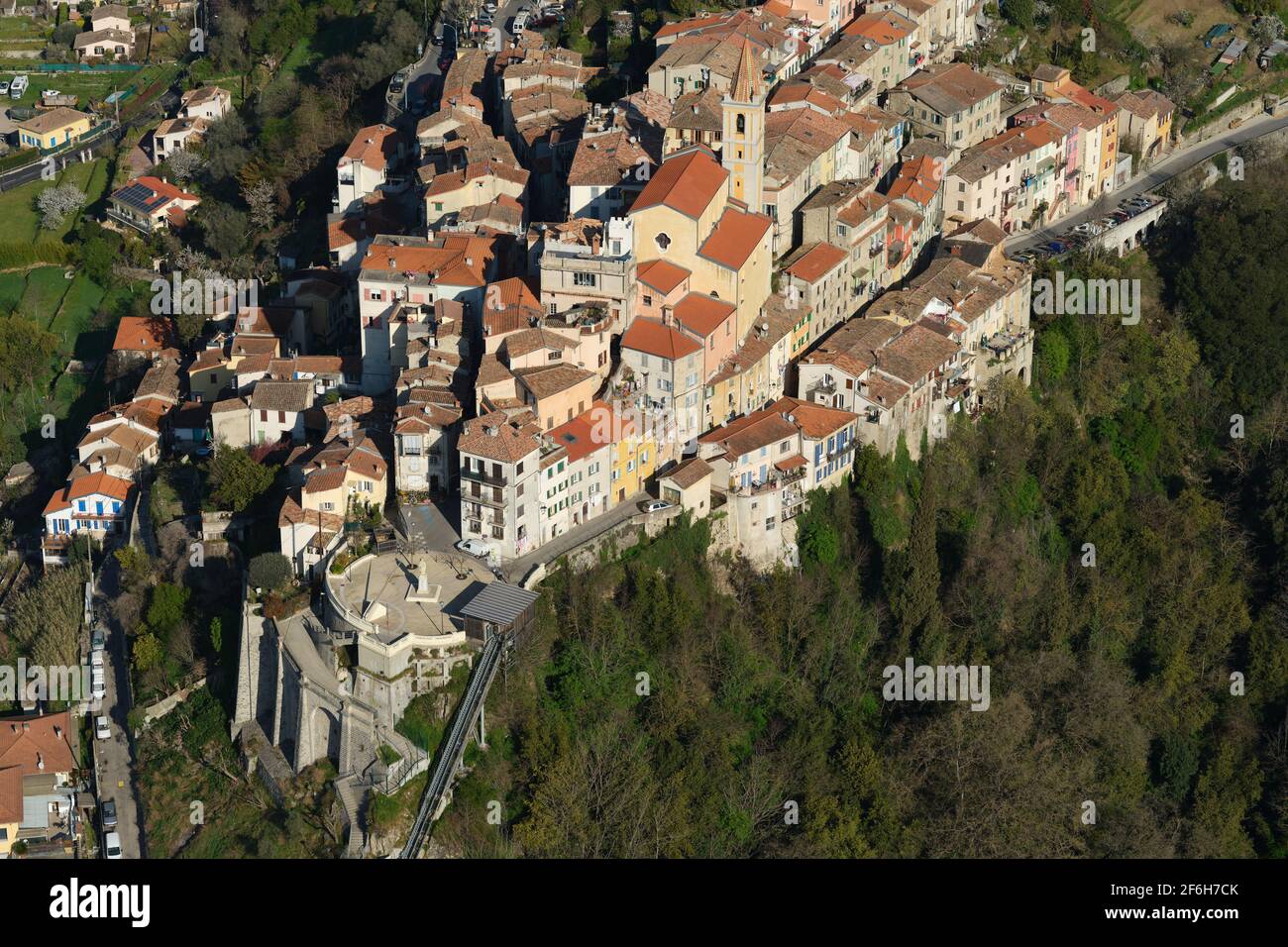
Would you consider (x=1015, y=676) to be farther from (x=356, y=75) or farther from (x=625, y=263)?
(x=356, y=75)

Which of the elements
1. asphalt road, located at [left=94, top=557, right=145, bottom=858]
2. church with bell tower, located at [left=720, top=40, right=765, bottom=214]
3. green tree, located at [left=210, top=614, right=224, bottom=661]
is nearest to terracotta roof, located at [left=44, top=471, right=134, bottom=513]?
asphalt road, located at [left=94, top=557, right=145, bottom=858]

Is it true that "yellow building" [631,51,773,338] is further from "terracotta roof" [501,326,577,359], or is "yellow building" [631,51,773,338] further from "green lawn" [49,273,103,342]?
"green lawn" [49,273,103,342]

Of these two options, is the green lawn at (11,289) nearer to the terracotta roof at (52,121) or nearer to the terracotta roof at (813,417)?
the terracotta roof at (52,121)

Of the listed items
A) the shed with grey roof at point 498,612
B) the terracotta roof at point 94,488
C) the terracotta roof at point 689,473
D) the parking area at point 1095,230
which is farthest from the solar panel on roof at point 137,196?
the shed with grey roof at point 498,612

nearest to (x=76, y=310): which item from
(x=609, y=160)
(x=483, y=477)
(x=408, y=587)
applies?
(x=609, y=160)

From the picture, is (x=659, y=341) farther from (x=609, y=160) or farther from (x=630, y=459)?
(x=609, y=160)

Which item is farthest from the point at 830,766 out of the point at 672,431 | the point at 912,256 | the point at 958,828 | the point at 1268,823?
the point at 912,256

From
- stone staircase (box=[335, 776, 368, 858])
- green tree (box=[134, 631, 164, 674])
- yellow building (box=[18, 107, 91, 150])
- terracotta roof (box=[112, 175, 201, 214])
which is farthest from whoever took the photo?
yellow building (box=[18, 107, 91, 150])
